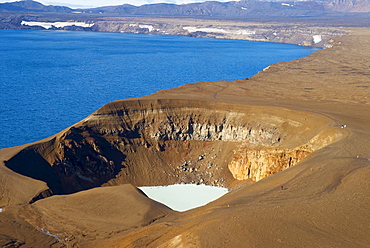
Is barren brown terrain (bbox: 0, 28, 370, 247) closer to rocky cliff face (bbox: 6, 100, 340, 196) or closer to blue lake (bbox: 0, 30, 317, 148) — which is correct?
rocky cliff face (bbox: 6, 100, 340, 196)

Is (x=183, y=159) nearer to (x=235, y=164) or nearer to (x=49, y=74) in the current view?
(x=235, y=164)

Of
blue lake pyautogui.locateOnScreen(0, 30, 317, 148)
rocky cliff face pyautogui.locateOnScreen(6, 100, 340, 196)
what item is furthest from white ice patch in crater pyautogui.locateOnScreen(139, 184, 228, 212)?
blue lake pyautogui.locateOnScreen(0, 30, 317, 148)

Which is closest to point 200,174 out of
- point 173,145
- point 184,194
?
point 184,194

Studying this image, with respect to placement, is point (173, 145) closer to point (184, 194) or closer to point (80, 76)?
point (184, 194)

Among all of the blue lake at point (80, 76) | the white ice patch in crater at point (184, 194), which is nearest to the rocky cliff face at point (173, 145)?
the white ice patch in crater at point (184, 194)

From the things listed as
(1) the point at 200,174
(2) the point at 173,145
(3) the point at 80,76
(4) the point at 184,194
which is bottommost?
Answer: (4) the point at 184,194

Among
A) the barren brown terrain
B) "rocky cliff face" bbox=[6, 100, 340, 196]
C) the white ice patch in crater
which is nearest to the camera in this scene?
the barren brown terrain
